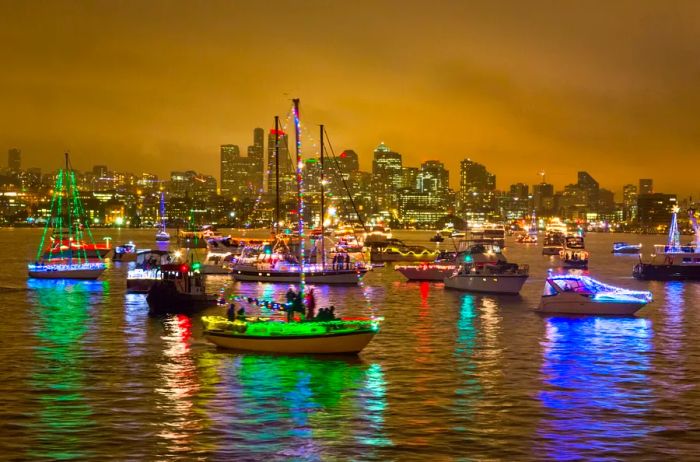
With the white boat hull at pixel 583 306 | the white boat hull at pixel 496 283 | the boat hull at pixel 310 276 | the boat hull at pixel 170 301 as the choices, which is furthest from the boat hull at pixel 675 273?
the boat hull at pixel 170 301

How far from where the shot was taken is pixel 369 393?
3394 cm

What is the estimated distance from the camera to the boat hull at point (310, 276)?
84.7 metres

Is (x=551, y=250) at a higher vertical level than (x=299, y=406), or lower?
higher

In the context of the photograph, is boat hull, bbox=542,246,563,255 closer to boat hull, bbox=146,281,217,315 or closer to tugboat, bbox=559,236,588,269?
tugboat, bbox=559,236,588,269

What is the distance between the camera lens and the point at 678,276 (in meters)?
99.1

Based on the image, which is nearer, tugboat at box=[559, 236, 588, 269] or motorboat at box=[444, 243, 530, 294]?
motorboat at box=[444, 243, 530, 294]

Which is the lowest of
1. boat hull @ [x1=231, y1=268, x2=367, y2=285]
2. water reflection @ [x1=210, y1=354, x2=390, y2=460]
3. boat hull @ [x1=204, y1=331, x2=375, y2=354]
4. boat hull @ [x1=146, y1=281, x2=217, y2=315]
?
water reflection @ [x1=210, y1=354, x2=390, y2=460]

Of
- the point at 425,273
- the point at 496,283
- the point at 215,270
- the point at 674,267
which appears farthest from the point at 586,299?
the point at 215,270

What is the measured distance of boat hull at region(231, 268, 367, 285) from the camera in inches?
3334

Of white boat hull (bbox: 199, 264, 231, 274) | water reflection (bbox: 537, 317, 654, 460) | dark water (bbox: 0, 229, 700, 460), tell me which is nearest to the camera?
dark water (bbox: 0, 229, 700, 460)

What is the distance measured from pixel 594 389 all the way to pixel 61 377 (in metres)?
21.6

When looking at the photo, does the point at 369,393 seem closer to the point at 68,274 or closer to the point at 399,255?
the point at 68,274

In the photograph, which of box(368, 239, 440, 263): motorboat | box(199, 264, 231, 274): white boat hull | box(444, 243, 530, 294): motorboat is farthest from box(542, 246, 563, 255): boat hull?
box(444, 243, 530, 294): motorboat

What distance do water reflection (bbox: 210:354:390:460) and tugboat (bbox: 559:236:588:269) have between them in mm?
97402
